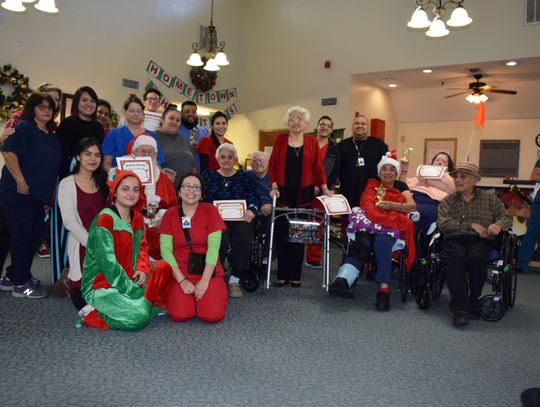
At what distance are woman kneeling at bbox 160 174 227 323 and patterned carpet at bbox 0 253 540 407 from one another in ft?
0.44

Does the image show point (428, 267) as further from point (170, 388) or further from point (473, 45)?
point (473, 45)

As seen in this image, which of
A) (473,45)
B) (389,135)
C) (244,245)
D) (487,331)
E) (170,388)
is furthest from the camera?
(389,135)

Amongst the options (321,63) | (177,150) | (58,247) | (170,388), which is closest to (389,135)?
(321,63)

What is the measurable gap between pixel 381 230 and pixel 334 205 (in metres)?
0.42

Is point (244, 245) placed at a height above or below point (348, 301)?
above

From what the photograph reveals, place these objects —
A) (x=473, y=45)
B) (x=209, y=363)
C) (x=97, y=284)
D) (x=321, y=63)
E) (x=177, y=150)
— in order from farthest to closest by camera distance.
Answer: (x=321, y=63), (x=473, y=45), (x=177, y=150), (x=97, y=284), (x=209, y=363)

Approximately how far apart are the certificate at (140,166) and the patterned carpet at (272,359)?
3.24ft

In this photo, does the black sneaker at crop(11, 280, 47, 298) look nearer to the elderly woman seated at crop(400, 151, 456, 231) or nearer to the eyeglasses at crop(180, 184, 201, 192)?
the eyeglasses at crop(180, 184, 201, 192)

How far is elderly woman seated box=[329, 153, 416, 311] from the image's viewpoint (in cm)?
374

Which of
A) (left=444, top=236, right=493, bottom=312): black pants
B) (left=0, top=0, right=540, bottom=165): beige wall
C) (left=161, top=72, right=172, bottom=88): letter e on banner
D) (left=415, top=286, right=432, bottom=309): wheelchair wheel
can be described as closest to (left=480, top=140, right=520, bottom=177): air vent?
(left=0, top=0, right=540, bottom=165): beige wall

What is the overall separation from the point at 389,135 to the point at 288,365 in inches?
373

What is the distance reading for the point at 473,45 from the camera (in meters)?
7.82

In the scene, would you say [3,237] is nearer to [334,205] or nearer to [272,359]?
[272,359]

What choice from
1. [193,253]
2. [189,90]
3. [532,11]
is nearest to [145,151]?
[193,253]
